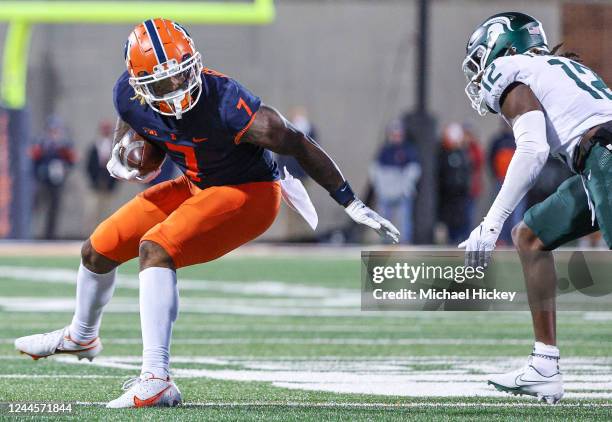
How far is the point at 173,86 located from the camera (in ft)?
17.5

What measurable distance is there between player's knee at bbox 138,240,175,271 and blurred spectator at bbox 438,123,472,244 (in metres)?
13.2

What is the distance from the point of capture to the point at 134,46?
5371 mm

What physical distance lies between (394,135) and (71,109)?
5982 millimetres

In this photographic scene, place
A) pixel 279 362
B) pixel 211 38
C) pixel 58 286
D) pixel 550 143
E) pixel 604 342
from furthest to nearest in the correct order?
1. pixel 211 38
2. pixel 58 286
3. pixel 604 342
4. pixel 279 362
5. pixel 550 143

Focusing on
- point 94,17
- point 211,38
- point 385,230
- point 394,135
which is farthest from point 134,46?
point 211,38

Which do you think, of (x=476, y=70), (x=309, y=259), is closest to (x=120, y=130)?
(x=476, y=70)

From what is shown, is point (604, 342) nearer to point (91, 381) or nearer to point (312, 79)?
point (91, 381)

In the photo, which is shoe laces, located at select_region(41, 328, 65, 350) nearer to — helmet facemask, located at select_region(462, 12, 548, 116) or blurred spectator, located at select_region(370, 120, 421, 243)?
helmet facemask, located at select_region(462, 12, 548, 116)

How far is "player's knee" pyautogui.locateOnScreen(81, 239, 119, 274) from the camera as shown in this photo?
5.71m

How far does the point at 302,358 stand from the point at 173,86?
85.8 inches

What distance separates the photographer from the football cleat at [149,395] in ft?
16.7

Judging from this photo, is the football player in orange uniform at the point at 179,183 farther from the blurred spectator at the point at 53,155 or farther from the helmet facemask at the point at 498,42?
the blurred spectator at the point at 53,155

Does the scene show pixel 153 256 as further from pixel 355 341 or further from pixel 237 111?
pixel 355 341

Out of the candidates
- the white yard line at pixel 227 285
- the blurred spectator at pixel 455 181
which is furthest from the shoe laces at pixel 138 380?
the blurred spectator at pixel 455 181
